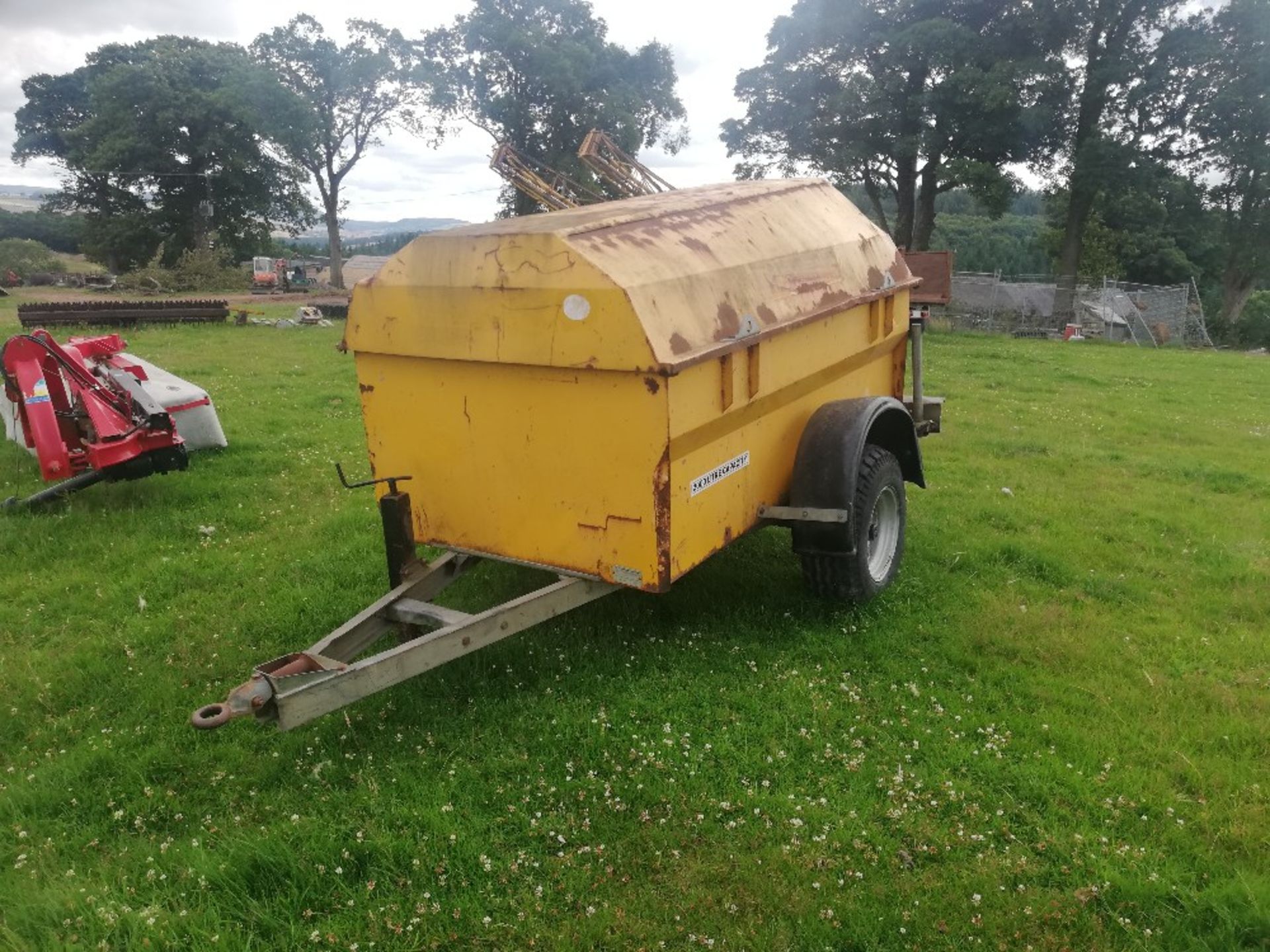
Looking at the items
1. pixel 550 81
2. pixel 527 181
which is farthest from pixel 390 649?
pixel 550 81

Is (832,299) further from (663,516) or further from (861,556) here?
(663,516)

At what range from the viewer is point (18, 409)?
707 cm

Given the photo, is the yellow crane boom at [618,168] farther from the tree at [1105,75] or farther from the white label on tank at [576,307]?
the tree at [1105,75]

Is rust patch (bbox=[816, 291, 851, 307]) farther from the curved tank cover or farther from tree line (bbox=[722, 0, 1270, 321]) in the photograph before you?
tree line (bbox=[722, 0, 1270, 321])

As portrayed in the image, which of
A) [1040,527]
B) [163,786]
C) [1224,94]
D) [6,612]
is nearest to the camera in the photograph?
[163,786]

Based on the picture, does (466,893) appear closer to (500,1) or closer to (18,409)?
(18,409)

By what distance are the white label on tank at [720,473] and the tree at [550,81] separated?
29.0 m

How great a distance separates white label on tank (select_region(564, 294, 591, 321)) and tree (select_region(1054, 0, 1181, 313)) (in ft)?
79.9

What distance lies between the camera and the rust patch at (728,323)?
3.47m

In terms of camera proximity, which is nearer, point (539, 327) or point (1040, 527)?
point (539, 327)

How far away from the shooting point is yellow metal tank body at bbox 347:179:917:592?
10.6 feet

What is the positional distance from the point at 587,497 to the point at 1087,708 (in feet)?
7.61

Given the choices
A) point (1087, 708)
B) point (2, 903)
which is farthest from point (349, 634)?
point (1087, 708)

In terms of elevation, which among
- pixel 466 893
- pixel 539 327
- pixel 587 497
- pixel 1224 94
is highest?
pixel 1224 94
